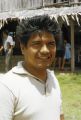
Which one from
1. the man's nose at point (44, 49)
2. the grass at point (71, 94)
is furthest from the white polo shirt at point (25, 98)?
the grass at point (71, 94)

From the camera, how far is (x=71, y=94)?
36.7 feet

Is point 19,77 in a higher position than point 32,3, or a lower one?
higher

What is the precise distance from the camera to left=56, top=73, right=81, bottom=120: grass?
27.3 ft

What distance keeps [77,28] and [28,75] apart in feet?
58.3

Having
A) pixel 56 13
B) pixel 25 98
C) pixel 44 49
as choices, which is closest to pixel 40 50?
pixel 44 49

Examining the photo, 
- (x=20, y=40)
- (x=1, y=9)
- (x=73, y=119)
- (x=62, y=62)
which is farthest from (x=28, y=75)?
(x=1, y=9)

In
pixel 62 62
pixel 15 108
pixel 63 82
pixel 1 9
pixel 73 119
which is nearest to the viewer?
pixel 15 108

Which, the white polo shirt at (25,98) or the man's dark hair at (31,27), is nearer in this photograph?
the white polo shirt at (25,98)

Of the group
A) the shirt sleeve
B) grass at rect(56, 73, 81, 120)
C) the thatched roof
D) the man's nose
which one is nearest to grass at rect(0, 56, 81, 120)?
grass at rect(56, 73, 81, 120)

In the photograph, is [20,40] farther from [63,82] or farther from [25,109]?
[63,82]

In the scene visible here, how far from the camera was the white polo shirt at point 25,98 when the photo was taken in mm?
2239

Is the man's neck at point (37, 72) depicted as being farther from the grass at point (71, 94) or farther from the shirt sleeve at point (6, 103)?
the grass at point (71, 94)

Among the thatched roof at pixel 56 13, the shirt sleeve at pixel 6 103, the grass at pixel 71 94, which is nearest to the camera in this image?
the shirt sleeve at pixel 6 103

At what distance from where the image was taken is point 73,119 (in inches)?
302
